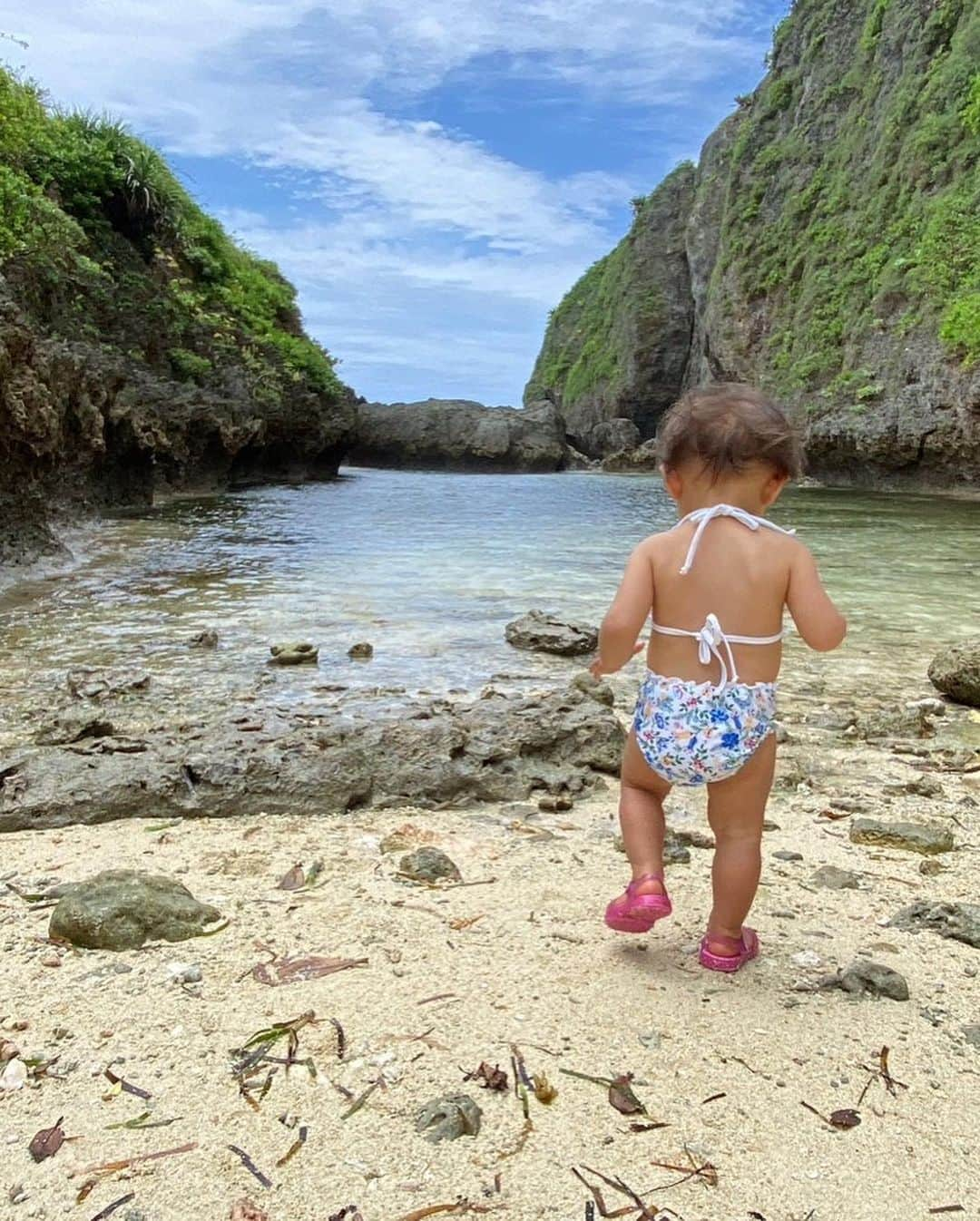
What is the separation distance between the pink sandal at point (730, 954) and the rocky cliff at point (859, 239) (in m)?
19.9

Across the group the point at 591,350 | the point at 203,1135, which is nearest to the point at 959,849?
the point at 203,1135

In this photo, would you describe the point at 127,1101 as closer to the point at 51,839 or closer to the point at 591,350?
the point at 51,839

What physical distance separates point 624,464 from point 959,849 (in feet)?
136

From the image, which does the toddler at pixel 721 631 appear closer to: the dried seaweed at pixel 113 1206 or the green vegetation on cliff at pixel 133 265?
the dried seaweed at pixel 113 1206

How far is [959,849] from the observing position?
2896mm

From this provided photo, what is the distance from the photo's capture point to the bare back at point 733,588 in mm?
2184

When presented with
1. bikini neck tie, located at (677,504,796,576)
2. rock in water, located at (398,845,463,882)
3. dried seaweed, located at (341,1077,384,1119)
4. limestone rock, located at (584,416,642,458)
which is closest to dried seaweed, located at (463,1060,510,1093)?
dried seaweed, located at (341,1077,384,1119)

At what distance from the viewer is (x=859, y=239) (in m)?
26.8

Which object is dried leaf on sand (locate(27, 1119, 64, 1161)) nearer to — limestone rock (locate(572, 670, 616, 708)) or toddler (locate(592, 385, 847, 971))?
toddler (locate(592, 385, 847, 971))

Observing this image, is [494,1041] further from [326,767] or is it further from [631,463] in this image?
[631,463]

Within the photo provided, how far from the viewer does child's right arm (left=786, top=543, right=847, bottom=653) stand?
7.11 ft

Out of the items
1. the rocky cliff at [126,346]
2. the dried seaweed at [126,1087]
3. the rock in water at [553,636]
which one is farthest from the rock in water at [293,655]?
the rocky cliff at [126,346]

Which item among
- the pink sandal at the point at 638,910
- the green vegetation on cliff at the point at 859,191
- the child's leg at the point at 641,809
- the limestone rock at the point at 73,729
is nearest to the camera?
the pink sandal at the point at 638,910

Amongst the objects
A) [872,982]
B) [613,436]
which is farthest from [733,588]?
[613,436]
